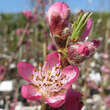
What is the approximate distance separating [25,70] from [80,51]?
24 cm

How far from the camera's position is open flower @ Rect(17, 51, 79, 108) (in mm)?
845

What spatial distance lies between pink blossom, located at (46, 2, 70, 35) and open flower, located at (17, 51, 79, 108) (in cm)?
9

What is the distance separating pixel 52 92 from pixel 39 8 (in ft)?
8.77

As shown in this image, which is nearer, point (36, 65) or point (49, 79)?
point (49, 79)

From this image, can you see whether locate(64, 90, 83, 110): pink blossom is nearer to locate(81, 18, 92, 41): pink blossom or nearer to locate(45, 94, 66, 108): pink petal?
locate(45, 94, 66, 108): pink petal

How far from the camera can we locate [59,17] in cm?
85

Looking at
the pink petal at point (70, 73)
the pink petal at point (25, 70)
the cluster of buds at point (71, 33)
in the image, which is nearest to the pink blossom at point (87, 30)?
the cluster of buds at point (71, 33)

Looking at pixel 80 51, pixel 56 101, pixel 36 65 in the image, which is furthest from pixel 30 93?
pixel 36 65

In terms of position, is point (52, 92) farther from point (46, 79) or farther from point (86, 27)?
point (86, 27)

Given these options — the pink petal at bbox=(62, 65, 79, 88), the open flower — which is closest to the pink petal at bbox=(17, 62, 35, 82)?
the open flower

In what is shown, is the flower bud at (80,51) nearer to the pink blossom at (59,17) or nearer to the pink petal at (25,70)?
the pink blossom at (59,17)

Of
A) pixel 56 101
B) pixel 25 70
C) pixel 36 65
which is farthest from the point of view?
pixel 36 65

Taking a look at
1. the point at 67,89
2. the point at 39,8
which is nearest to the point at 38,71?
the point at 67,89

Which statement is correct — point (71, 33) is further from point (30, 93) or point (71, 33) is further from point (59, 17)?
point (30, 93)
